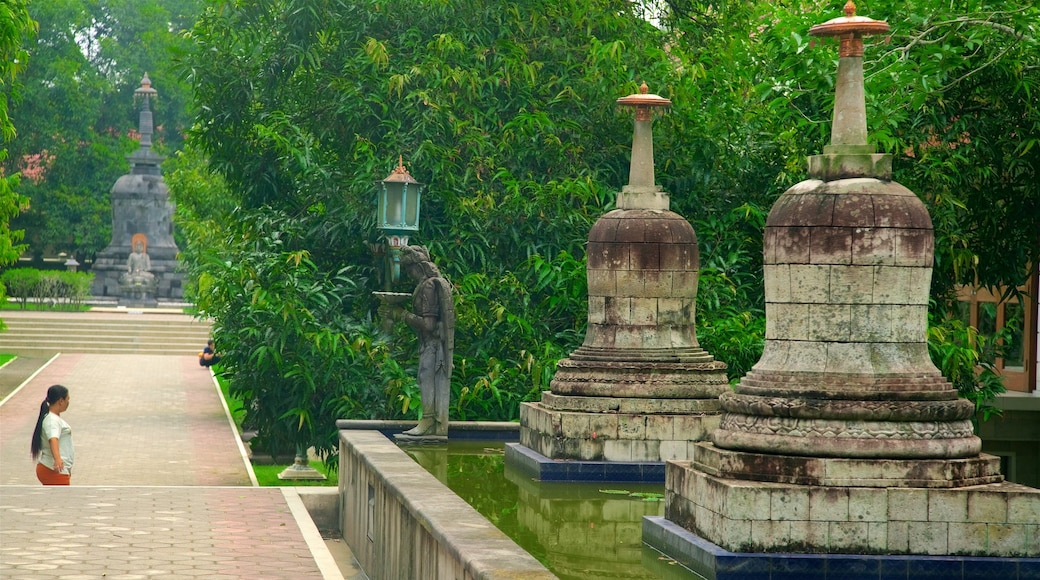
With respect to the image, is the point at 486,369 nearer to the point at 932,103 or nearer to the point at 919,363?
the point at 932,103

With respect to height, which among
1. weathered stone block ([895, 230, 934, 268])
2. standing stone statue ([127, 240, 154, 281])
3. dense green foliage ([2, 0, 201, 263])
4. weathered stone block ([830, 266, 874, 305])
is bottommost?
weathered stone block ([830, 266, 874, 305])

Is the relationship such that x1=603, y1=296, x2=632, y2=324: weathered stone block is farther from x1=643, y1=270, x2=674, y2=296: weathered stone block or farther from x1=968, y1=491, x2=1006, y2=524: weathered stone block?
x1=968, y1=491, x2=1006, y2=524: weathered stone block

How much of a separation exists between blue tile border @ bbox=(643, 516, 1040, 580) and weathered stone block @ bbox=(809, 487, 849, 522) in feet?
0.63

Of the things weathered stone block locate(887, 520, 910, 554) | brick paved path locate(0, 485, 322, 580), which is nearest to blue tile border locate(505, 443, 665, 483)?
brick paved path locate(0, 485, 322, 580)

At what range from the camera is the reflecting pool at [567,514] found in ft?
27.4

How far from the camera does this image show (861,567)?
24.9 ft

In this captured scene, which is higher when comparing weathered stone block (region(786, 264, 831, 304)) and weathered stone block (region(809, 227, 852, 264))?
weathered stone block (region(809, 227, 852, 264))

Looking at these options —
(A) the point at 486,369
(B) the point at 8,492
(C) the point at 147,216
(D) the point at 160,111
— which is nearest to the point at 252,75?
(A) the point at 486,369

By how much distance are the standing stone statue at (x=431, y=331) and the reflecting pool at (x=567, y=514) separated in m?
0.53

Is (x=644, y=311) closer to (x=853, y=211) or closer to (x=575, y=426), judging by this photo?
(x=575, y=426)

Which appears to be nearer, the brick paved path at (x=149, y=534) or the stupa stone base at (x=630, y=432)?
the brick paved path at (x=149, y=534)

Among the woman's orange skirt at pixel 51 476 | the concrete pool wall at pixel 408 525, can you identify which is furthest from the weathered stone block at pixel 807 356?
the woman's orange skirt at pixel 51 476

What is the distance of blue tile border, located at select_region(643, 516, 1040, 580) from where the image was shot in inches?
298

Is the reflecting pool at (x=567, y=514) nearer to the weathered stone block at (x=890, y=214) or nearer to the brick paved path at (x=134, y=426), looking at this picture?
A: the weathered stone block at (x=890, y=214)
